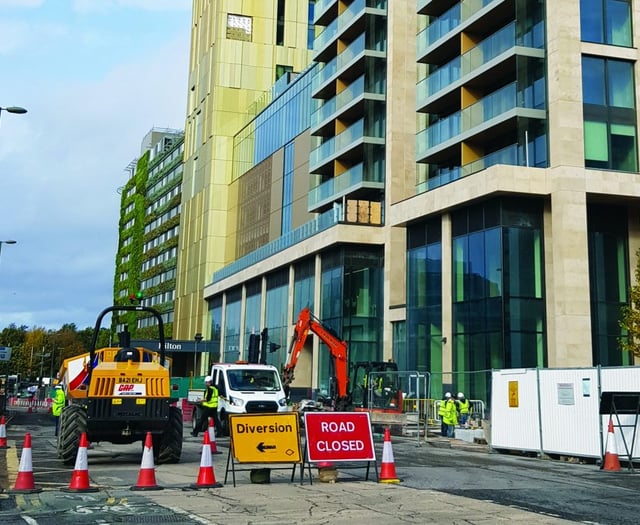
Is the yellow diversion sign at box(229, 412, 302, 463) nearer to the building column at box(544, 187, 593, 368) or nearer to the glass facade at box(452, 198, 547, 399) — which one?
the glass facade at box(452, 198, 547, 399)

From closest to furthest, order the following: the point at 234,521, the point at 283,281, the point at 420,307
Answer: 1. the point at 234,521
2. the point at 420,307
3. the point at 283,281

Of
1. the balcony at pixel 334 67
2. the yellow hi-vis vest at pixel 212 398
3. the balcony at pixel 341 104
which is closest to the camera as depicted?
the yellow hi-vis vest at pixel 212 398

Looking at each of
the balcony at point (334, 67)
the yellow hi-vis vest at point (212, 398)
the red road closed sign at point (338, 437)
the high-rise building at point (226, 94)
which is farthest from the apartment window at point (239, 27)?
the red road closed sign at point (338, 437)

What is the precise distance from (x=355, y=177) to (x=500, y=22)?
12.8 m

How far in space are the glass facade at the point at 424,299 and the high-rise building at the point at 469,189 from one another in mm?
95

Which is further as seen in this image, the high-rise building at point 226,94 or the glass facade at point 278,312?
the high-rise building at point 226,94

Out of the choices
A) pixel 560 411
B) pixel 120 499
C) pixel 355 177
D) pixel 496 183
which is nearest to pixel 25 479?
pixel 120 499

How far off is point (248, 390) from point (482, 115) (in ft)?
56.2

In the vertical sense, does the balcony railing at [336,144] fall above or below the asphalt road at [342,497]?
above

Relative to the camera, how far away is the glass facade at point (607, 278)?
32125 mm

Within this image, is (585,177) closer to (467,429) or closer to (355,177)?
(467,429)

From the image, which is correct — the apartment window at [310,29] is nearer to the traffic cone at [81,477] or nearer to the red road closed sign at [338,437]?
the red road closed sign at [338,437]

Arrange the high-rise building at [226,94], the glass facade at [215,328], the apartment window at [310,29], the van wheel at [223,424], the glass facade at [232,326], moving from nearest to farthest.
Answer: the van wheel at [223,424] → the glass facade at [232,326] → the glass facade at [215,328] → the high-rise building at [226,94] → the apartment window at [310,29]

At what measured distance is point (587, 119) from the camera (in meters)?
32.1
